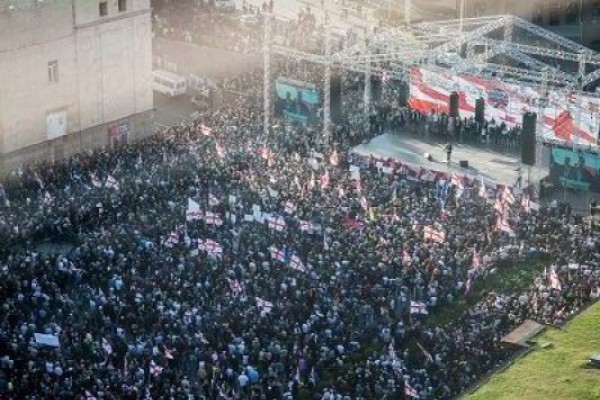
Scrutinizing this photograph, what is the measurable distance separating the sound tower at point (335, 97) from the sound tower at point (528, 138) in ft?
37.0

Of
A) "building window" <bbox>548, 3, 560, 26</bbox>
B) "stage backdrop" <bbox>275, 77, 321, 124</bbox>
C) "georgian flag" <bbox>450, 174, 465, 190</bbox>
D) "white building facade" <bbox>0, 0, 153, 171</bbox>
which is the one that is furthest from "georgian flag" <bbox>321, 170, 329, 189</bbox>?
"building window" <bbox>548, 3, 560, 26</bbox>

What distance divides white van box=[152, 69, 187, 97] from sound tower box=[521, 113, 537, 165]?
21.5m

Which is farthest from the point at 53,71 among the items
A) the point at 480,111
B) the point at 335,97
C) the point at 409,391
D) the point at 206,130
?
the point at 409,391

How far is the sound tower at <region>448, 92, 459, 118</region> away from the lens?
6588cm

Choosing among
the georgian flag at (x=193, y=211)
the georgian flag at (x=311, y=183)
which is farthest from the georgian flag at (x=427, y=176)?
the georgian flag at (x=193, y=211)

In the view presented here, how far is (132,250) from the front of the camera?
51.8m

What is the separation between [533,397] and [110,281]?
15031 millimetres

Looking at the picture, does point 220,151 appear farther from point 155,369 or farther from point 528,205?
point 155,369

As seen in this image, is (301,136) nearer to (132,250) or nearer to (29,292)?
(132,250)

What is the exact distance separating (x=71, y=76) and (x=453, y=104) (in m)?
17.7

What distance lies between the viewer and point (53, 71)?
2557 inches

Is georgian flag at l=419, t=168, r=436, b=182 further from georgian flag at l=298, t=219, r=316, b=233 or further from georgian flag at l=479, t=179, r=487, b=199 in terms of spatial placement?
georgian flag at l=298, t=219, r=316, b=233

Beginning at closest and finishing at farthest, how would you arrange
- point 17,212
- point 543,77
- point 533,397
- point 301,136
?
point 533,397 → point 17,212 → point 543,77 → point 301,136

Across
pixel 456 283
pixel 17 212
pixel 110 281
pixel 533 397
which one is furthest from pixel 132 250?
pixel 533 397
